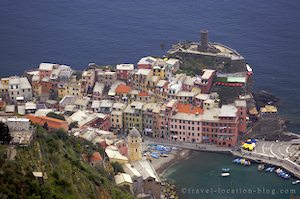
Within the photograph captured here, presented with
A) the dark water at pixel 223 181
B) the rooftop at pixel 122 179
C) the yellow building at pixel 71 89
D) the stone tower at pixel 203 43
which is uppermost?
the stone tower at pixel 203 43

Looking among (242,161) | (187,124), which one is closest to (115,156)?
(187,124)

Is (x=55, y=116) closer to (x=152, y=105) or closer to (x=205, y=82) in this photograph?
(x=152, y=105)

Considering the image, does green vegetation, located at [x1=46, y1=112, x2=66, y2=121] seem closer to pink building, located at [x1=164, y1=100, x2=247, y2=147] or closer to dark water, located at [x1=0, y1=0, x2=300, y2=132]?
pink building, located at [x1=164, y1=100, x2=247, y2=147]

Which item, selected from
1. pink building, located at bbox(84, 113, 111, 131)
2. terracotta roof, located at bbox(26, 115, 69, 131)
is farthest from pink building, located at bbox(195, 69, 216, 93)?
terracotta roof, located at bbox(26, 115, 69, 131)

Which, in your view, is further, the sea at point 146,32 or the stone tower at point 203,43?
the sea at point 146,32

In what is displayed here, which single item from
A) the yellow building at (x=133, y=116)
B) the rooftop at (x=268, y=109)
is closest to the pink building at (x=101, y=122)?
the yellow building at (x=133, y=116)

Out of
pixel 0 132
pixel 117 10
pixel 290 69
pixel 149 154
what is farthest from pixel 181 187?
pixel 117 10

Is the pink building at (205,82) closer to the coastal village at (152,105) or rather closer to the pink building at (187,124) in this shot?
the coastal village at (152,105)
